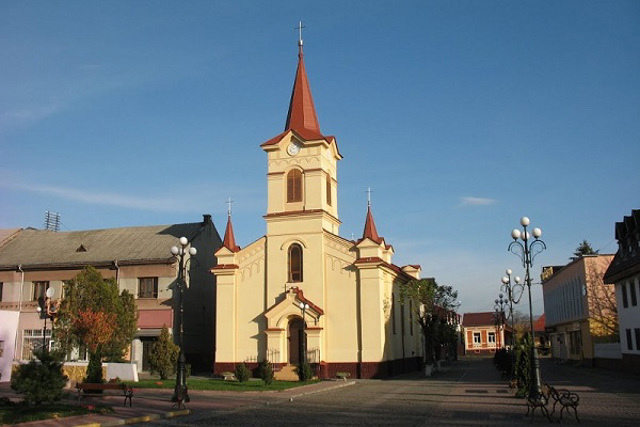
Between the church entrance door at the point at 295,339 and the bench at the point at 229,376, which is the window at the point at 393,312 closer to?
the church entrance door at the point at 295,339

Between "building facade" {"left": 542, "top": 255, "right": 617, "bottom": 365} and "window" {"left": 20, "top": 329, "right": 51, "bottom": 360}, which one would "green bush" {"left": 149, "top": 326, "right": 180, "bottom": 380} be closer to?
"window" {"left": 20, "top": 329, "right": 51, "bottom": 360}

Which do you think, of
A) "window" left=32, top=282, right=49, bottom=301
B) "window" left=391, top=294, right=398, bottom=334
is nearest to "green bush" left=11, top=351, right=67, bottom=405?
"window" left=391, top=294, right=398, bottom=334

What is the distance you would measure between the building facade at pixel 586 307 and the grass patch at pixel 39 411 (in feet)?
126

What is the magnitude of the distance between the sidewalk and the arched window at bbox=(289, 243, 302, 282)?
8438 millimetres

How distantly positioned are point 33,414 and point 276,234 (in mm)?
22954

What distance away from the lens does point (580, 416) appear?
18.1m

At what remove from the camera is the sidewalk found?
1652 centimetres

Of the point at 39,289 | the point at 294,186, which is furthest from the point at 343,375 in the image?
the point at 39,289

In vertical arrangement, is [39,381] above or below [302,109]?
below

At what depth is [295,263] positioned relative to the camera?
38.2 m

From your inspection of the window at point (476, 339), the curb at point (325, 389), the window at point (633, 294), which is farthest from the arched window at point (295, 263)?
the window at point (476, 339)

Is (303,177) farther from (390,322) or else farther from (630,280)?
(630,280)

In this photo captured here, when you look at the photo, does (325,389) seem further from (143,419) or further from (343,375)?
(143,419)

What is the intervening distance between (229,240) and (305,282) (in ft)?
19.6
